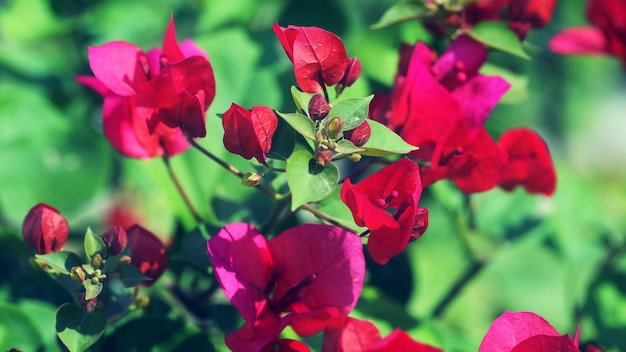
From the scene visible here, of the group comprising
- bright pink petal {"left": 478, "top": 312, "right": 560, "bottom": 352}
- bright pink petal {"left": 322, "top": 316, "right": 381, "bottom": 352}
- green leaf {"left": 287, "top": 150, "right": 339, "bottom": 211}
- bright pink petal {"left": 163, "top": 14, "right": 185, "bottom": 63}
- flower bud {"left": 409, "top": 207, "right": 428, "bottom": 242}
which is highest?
bright pink petal {"left": 163, "top": 14, "right": 185, "bottom": 63}

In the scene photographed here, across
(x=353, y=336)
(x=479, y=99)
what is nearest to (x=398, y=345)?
(x=353, y=336)

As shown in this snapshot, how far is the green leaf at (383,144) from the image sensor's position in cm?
56

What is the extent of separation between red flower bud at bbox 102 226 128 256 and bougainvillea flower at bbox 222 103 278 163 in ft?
0.38

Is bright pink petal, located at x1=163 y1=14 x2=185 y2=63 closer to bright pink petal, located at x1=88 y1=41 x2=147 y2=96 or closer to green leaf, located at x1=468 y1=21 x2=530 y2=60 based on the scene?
bright pink petal, located at x1=88 y1=41 x2=147 y2=96

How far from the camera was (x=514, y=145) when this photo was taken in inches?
29.1

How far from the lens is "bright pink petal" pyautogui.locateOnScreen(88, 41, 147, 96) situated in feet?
2.04

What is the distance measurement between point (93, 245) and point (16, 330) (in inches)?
6.8

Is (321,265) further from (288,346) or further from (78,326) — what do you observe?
(78,326)

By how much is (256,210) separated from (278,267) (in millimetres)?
211

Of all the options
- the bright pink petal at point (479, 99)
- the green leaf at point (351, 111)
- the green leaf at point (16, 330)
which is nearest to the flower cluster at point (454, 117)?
the bright pink petal at point (479, 99)

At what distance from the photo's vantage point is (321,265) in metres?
0.60

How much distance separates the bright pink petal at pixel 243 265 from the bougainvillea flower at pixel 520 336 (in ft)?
0.61

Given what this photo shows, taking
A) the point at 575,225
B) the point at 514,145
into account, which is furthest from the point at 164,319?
the point at 575,225

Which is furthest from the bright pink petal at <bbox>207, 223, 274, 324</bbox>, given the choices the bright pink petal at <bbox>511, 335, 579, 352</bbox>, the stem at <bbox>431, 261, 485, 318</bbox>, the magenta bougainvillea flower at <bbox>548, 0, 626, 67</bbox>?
the magenta bougainvillea flower at <bbox>548, 0, 626, 67</bbox>
